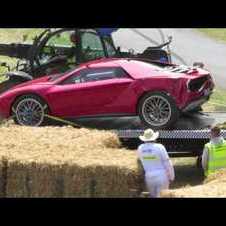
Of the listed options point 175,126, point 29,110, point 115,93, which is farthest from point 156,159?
point 29,110

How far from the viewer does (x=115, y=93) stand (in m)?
14.5

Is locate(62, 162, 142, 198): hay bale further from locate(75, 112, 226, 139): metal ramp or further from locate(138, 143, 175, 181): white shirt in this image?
locate(75, 112, 226, 139): metal ramp

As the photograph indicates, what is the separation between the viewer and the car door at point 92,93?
1452 cm

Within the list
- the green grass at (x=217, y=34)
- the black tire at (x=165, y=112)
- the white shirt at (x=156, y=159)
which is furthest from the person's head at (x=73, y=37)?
the green grass at (x=217, y=34)

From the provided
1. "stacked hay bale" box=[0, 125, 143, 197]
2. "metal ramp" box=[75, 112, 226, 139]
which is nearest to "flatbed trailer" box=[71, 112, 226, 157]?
"metal ramp" box=[75, 112, 226, 139]

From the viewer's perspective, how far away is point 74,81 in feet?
49.0

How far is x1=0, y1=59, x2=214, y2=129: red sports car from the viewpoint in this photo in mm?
14078

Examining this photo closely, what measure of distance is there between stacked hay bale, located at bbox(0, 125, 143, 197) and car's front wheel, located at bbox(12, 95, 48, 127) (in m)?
2.99

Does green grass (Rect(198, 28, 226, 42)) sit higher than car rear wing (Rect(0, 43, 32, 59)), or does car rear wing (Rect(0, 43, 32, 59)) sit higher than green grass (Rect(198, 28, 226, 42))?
green grass (Rect(198, 28, 226, 42))
